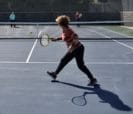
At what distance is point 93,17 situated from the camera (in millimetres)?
57281

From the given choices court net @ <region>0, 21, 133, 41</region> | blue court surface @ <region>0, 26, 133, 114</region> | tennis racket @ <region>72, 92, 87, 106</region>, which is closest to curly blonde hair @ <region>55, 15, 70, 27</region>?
blue court surface @ <region>0, 26, 133, 114</region>

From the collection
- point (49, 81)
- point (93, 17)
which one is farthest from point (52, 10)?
point (49, 81)

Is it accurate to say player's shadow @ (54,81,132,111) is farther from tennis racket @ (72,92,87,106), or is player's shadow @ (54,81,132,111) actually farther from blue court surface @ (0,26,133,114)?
tennis racket @ (72,92,87,106)

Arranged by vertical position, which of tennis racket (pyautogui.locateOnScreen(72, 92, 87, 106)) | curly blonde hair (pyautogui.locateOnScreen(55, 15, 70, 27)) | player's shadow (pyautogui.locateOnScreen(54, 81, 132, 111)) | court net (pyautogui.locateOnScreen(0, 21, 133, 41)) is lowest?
court net (pyautogui.locateOnScreen(0, 21, 133, 41))

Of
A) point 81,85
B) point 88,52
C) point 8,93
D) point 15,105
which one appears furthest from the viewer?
point 88,52

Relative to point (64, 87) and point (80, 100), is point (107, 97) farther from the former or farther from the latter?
point (64, 87)

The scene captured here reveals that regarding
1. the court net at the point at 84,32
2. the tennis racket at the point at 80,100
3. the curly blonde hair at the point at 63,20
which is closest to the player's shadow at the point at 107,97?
the tennis racket at the point at 80,100

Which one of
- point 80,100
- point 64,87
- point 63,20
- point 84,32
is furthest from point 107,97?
point 84,32

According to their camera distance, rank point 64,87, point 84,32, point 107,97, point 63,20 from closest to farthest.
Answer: point 107,97, point 63,20, point 64,87, point 84,32

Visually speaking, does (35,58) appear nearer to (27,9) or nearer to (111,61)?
(111,61)

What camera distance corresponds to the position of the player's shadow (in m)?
8.92

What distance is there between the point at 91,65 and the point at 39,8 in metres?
44.8

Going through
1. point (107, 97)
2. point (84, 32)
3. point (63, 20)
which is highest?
point (63, 20)

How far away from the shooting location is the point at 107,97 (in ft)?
32.4
